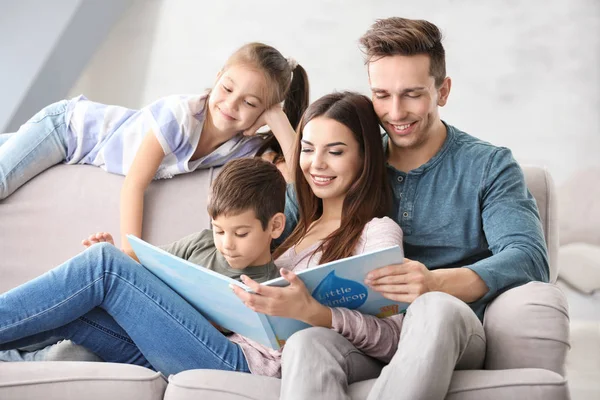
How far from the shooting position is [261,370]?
1693 millimetres

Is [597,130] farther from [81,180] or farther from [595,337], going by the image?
[81,180]

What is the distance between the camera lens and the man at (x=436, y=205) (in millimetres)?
1594

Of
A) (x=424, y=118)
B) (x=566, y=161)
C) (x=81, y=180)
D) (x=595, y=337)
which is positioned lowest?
(x=595, y=337)

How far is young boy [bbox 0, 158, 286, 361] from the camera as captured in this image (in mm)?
1744

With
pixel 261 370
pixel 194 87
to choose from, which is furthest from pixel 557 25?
pixel 261 370

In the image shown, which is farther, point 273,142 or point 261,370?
point 273,142

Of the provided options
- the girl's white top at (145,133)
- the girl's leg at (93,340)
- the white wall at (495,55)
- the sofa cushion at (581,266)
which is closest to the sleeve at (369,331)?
the girl's leg at (93,340)

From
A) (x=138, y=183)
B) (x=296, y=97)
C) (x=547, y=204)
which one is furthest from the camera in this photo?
(x=296, y=97)

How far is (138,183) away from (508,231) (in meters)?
1.02

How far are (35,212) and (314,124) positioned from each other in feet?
3.09

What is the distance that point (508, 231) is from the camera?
1828mm

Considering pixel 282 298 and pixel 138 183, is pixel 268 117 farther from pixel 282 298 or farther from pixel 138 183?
pixel 282 298

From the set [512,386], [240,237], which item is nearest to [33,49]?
[240,237]

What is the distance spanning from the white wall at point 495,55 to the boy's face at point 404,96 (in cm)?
150
